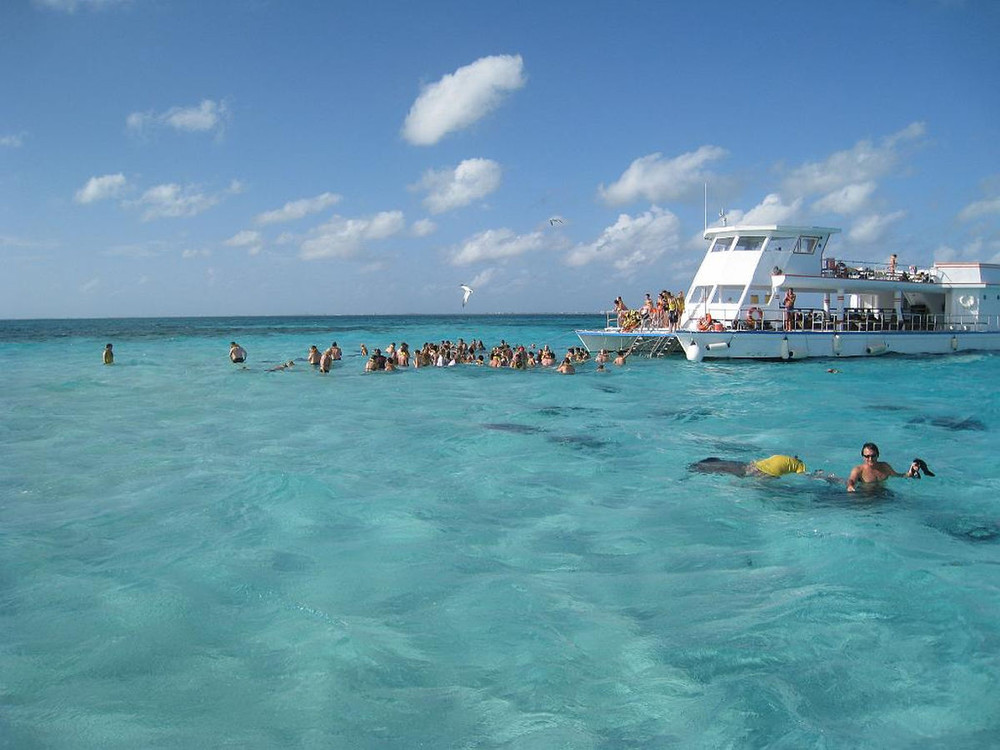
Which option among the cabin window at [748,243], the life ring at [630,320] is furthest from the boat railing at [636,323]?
the cabin window at [748,243]

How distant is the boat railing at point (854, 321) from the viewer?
2783 centimetres

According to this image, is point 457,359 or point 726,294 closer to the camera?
point 457,359

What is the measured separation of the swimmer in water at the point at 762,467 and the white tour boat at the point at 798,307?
52.9 ft

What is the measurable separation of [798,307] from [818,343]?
1.77m

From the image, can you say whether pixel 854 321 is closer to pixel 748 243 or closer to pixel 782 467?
pixel 748 243

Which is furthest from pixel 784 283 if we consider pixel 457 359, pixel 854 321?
pixel 457 359

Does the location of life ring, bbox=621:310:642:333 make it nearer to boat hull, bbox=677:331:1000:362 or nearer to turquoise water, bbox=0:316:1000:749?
boat hull, bbox=677:331:1000:362

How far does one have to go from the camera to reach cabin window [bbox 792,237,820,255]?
2878 cm

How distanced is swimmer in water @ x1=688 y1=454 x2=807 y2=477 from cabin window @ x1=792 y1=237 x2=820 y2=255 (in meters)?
20.2

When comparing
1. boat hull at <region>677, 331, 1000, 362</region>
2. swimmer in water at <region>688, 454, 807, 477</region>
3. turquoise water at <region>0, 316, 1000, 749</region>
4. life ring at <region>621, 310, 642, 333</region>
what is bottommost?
turquoise water at <region>0, 316, 1000, 749</region>

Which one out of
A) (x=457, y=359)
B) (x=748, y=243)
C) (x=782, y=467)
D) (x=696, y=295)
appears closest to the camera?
(x=782, y=467)

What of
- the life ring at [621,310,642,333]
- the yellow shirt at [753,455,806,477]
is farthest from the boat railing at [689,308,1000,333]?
the yellow shirt at [753,455,806,477]

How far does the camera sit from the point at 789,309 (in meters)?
27.8

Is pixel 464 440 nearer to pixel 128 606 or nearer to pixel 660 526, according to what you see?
pixel 660 526
